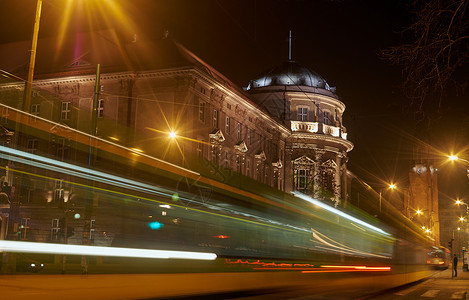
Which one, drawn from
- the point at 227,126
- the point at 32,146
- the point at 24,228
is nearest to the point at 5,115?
the point at 32,146

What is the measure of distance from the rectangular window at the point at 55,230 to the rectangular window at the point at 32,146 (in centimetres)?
79

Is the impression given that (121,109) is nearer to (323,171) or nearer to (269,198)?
(323,171)

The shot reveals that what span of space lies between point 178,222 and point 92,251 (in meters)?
1.78

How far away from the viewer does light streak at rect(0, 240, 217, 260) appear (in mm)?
5902

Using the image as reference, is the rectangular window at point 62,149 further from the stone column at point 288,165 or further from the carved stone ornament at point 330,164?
the carved stone ornament at point 330,164

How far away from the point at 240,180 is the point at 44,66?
41143mm

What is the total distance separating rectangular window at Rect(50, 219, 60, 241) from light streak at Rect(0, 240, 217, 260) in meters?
0.08

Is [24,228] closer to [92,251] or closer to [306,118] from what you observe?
[92,251]

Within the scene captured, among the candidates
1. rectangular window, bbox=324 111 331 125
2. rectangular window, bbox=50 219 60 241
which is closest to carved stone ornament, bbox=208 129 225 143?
rectangular window, bbox=324 111 331 125

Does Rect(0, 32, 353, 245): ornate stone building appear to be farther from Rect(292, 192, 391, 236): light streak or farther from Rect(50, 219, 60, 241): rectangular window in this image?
Rect(292, 192, 391, 236): light streak

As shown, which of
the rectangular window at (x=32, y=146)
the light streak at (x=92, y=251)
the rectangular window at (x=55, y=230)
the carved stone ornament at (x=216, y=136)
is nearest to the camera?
the light streak at (x=92, y=251)

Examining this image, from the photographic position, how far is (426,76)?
28.1ft

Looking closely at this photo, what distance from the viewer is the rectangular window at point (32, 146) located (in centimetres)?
655

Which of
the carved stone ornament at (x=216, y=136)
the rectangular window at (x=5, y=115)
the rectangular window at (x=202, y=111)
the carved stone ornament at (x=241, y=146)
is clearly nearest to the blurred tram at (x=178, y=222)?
the rectangular window at (x=5, y=115)
